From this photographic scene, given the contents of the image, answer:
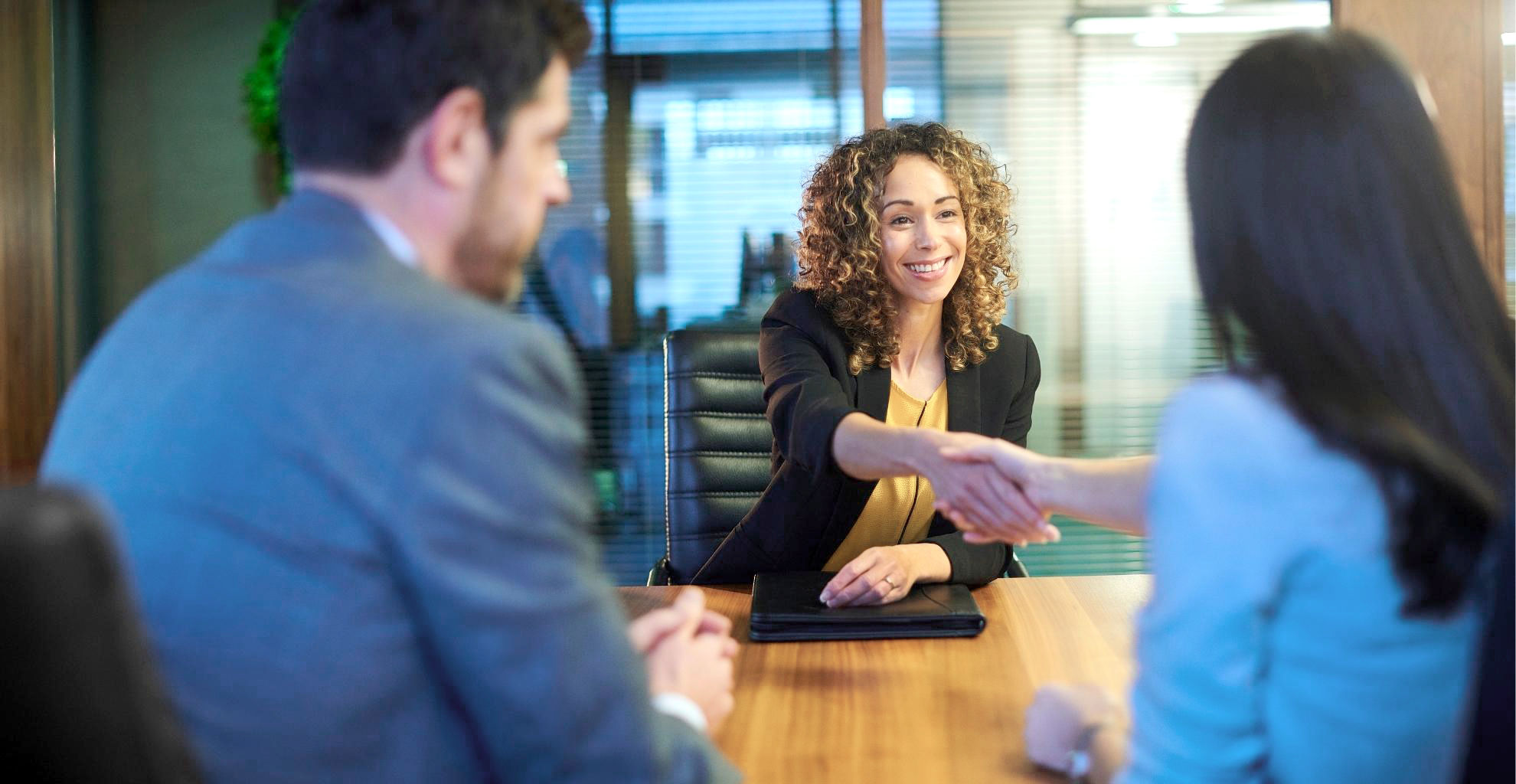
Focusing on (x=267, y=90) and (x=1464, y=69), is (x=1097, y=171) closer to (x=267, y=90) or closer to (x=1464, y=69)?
(x=1464, y=69)

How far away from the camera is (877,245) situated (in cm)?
228

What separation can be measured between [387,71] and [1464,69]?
9.05 ft

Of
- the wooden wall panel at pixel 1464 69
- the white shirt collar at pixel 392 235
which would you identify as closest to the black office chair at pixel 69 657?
the white shirt collar at pixel 392 235

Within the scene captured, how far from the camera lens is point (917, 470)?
177 cm

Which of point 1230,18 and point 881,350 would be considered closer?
point 881,350

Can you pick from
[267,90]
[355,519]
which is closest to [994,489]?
[355,519]

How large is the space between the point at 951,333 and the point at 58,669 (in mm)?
1958

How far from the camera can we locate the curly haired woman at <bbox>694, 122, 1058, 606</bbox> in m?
2.03

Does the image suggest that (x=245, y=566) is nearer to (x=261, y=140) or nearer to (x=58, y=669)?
(x=58, y=669)

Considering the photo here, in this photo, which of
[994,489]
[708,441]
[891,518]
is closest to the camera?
[994,489]

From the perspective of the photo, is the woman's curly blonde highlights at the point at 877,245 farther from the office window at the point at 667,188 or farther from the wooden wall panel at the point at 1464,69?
the office window at the point at 667,188

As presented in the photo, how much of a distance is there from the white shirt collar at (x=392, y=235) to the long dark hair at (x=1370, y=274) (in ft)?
2.04

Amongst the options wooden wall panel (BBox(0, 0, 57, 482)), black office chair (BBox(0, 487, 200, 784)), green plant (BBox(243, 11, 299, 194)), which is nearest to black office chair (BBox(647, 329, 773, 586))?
black office chair (BBox(0, 487, 200, 784))

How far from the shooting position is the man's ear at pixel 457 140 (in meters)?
0.87
